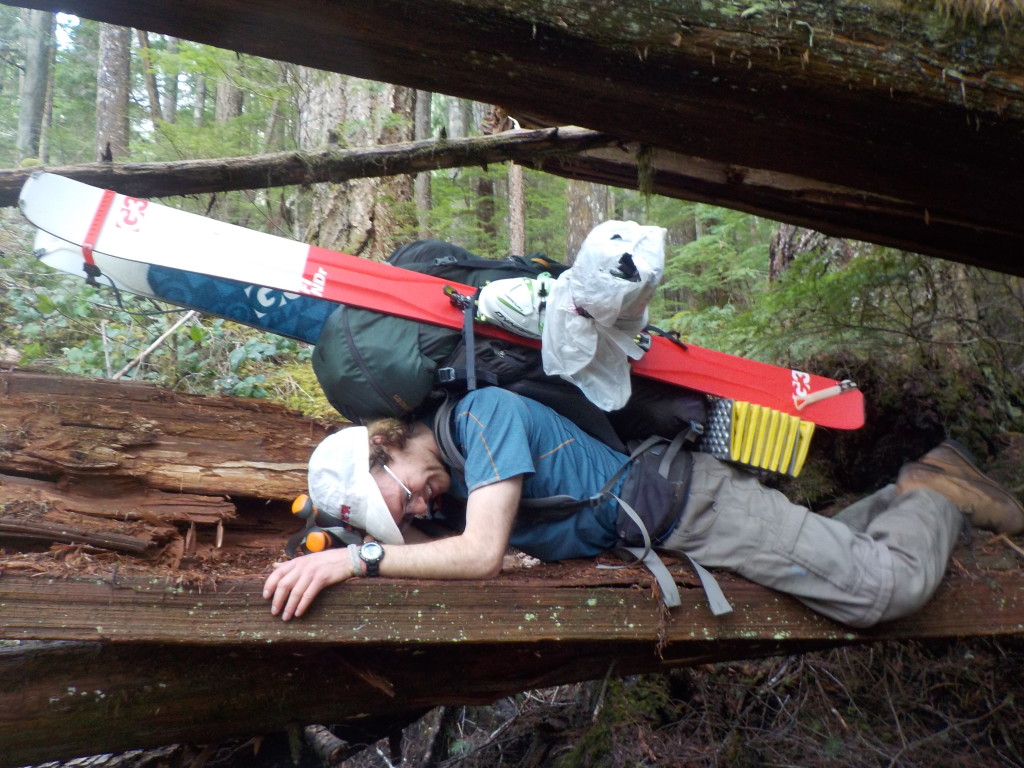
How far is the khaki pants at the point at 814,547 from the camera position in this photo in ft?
9.34

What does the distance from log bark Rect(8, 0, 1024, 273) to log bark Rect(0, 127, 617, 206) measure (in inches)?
53.8

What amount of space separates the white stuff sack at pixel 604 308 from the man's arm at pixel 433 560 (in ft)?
1.71

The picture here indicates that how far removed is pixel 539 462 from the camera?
2.90 m

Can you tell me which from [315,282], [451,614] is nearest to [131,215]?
[315,282]

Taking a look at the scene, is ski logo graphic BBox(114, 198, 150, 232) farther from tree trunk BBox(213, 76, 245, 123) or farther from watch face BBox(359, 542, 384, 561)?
tree trunk BBox(213, 76, 245, 123)

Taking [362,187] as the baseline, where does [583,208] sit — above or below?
below

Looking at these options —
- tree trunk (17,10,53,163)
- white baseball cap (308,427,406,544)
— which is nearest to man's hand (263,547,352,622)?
white baseball cap (308,427,406,544)

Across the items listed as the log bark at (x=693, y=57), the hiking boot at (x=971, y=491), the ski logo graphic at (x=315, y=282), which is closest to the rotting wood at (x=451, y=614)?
the hiking boot at (x=971, y=491)

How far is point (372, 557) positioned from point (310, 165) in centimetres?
254

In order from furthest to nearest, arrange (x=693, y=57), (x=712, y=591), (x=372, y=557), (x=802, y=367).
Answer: (x=802, y=367) < (x=712, y=591) < (x=372, y=557) < (x=693, y=57)

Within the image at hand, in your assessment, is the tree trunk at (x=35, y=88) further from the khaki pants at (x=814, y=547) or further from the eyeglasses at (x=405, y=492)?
the khaki pants at (x=814, y=547)

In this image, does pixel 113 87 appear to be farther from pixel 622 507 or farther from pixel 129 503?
pixel 622 507

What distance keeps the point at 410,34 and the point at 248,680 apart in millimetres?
2295

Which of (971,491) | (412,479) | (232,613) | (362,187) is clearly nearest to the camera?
(232,613)
